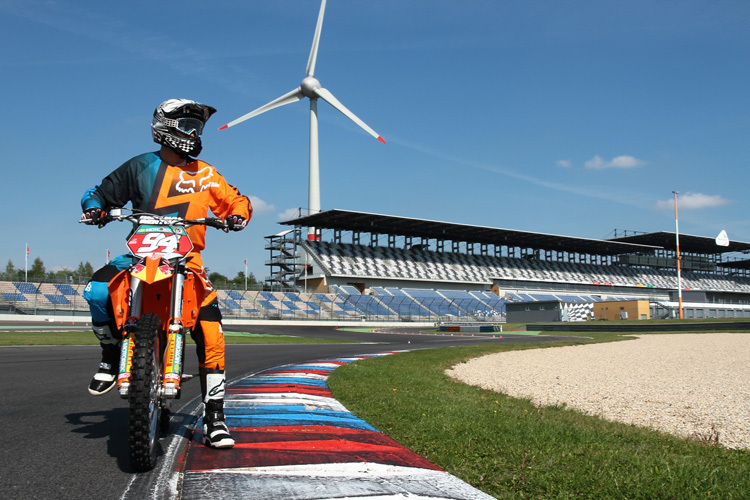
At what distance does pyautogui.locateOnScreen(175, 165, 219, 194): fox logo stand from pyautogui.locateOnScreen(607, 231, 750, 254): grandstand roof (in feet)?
281

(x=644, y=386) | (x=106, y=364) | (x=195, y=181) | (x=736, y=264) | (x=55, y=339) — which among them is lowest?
(x=644, y=386)

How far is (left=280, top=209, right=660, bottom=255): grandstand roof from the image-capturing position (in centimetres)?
6234

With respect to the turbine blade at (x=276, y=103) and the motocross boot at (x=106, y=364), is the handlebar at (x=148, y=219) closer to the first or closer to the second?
the motocross boot at (x=106, y=364)

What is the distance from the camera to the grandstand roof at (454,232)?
62.3 m

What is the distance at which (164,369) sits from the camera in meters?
3.73

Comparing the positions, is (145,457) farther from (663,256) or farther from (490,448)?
(663,256)

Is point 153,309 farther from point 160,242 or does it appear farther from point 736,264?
point 736,264

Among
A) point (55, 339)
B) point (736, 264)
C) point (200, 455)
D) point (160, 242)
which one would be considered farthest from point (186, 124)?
point (736, 264)

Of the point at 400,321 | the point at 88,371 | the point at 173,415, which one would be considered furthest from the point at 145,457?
the point at 400,321

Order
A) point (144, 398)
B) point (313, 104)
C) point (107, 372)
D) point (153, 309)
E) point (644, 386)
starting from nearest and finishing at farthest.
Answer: point (144, 398) → point (153, 309) → point (107, 372) → point (644, 386) → point (313, 104)

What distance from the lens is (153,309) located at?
3906mm

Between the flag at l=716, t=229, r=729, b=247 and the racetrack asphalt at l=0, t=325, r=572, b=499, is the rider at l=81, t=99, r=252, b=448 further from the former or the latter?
the flag at l=716, t=229, r=729, b=247

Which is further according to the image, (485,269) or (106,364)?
(485,269)

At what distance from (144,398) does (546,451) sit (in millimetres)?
2680
